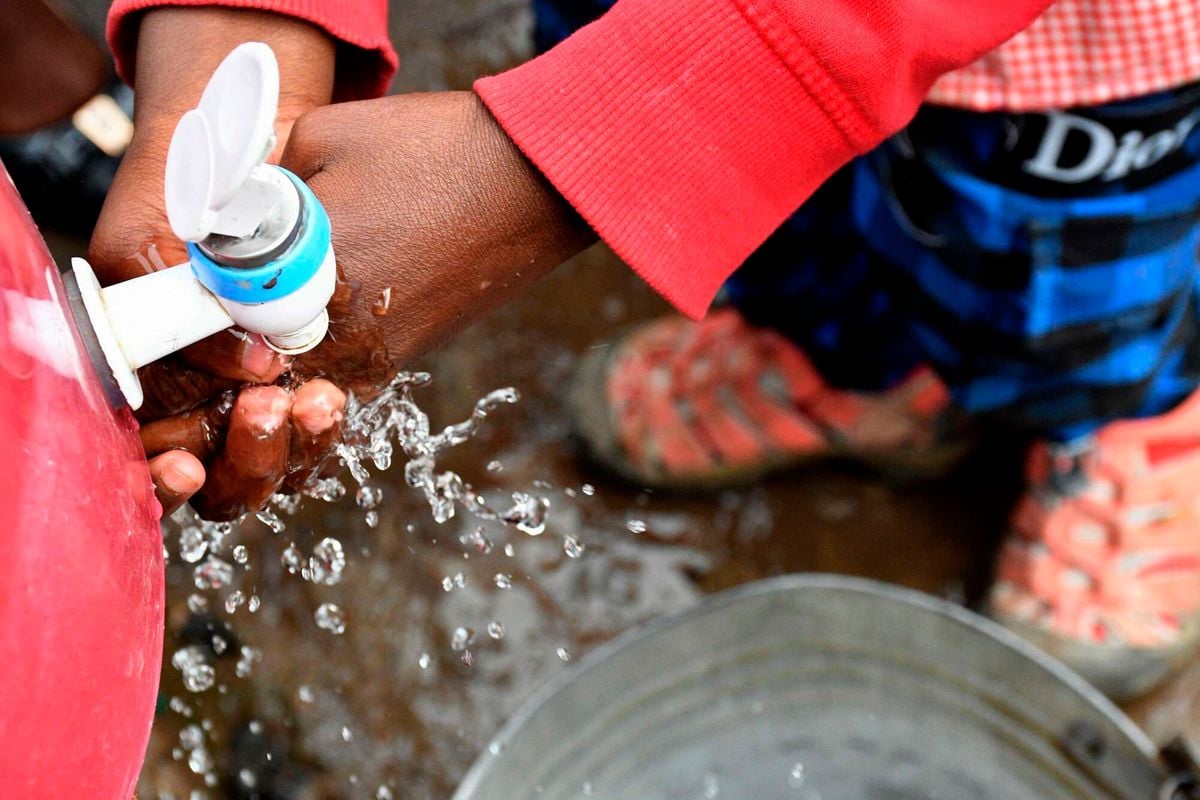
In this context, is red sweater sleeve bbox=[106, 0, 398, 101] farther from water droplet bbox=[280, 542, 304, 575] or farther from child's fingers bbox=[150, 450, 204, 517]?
water droplet bbox=[280, 542, 304, 575]

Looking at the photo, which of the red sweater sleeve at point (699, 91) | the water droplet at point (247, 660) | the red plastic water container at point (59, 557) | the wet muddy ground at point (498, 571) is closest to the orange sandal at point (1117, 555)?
the wet muddy ground at point (498, 571)

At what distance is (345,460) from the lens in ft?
Result: 2.62

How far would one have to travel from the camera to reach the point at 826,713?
1181 millimetres

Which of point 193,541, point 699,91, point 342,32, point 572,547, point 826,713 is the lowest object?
point 826,713

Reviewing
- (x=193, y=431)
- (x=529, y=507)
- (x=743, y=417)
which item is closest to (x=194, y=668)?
(x=529, y=507)

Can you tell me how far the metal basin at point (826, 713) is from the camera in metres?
1.05

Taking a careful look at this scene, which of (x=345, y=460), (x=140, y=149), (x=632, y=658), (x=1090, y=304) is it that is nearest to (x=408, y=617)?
(x=632, y=658)

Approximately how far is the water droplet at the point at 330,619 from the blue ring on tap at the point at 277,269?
2.62 ft

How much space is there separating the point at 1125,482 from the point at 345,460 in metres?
0.96

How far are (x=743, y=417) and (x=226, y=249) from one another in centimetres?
99

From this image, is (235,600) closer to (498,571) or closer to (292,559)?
(292,559)

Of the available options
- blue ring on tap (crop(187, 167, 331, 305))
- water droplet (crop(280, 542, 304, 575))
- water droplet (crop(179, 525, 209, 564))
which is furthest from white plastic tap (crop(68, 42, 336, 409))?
water droplet (crop(280, 542, 304, 575))

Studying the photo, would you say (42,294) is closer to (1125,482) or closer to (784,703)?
(784,703)

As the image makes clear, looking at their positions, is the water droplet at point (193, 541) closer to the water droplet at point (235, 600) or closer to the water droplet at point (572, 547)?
the water droplet at point (235, 600)
